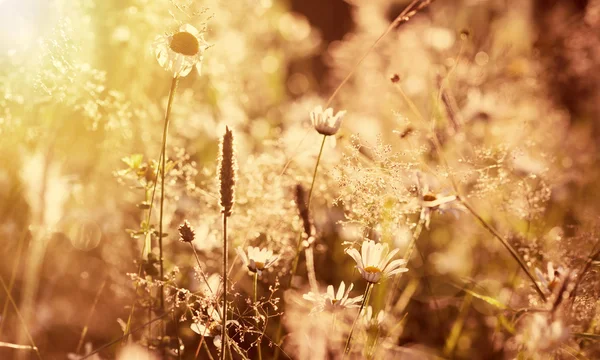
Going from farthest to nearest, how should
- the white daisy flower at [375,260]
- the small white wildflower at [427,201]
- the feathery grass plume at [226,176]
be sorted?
1. the small white wildflower at [427,201]
2. the white daisy flower at [375,260]
3. the feathery grass plume at [226,176]

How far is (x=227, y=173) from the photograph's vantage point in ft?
2.42

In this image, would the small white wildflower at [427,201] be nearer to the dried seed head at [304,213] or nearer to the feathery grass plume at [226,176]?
the dried seed head at [304,213]

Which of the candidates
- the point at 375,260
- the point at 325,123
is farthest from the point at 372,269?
the point at 325,123

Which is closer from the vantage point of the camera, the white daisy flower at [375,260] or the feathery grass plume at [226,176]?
the feathery grass plume at [226,176]

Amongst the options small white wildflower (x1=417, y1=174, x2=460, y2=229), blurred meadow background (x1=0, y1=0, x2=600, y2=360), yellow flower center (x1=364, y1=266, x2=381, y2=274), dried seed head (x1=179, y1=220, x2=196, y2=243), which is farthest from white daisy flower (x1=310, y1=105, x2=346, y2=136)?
dried seed head (x1=179, y1=220, x2=196, y2=243)

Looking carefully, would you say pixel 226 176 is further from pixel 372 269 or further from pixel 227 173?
pixel 372 269

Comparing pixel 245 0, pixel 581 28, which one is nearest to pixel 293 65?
pixel 245 0

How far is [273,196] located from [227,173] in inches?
22.8

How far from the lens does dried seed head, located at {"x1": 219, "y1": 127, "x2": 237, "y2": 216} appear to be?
0.73 m

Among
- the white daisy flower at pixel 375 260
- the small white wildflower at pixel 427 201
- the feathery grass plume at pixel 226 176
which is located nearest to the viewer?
the feathery grass plume at pixel 226 176

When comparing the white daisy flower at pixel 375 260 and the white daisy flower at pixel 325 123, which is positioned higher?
the white daisy flower at pixel 325 123

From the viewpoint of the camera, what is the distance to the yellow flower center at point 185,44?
1006 mm

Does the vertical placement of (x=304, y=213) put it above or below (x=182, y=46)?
below

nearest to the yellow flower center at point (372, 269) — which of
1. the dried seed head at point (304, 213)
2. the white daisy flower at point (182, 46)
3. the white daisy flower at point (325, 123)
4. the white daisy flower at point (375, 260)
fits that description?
the white daisy flower at point (375, 260)
